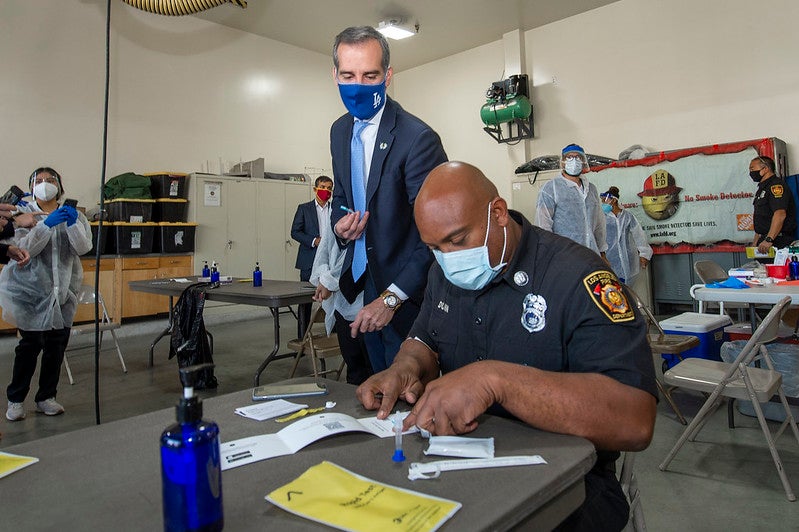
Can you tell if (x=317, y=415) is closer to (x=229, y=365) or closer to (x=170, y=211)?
(x=229, y=365)

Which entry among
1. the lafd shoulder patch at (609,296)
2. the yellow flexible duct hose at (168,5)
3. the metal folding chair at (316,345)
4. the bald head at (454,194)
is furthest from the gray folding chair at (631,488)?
the yellow flexible duct hose at (168,5)

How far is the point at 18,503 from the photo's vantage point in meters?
0.76

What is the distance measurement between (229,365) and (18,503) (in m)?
4.34

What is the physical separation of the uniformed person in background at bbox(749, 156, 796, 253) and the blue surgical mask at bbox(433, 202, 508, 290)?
5403 millimetres

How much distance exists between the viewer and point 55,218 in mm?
3309

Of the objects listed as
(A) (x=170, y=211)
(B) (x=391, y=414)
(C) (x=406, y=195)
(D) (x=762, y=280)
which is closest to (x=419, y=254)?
(C) (x=406, y=195)

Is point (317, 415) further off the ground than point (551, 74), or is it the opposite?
point (551, 74)

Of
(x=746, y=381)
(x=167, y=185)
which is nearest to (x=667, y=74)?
(x=746, y=381)

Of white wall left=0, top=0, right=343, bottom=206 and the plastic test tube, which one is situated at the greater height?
white wall left=0, top=0, right=343, bottom=206

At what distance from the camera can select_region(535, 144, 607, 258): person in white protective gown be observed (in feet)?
13.8

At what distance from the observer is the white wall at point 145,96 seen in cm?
627

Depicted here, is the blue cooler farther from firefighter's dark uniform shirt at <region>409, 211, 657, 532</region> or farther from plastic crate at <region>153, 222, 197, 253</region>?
plastic crate at <region>153, 222, 197, 253</region>

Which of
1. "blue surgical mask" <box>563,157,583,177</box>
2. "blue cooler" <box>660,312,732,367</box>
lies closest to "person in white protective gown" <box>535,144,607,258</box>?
"blue surgical mask" <box>563,157,583,177</box>

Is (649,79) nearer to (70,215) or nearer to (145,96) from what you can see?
(145,96)
